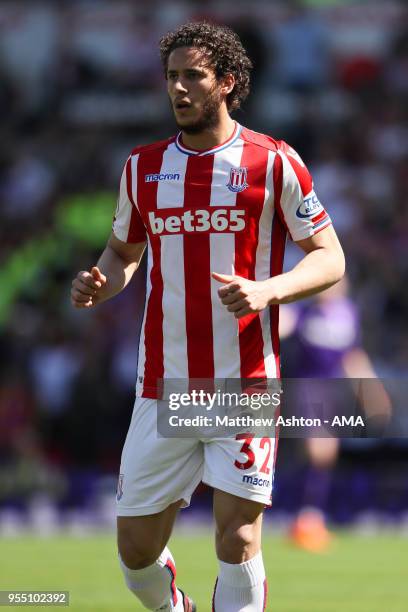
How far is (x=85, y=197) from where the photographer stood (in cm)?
1379

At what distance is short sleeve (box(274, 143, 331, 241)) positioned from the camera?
4930 millimetres

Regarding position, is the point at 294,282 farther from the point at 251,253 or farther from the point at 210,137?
the point at 210,137

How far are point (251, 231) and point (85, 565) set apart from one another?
4177 mm

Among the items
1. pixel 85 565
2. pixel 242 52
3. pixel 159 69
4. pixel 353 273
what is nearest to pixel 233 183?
pixel 242 52

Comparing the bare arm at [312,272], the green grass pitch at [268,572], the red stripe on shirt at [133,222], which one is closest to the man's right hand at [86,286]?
the red stripe on shirt at [133,222]

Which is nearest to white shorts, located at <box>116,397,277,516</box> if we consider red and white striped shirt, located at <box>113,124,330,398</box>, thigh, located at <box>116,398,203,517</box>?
thigh, located at <box>116,398,203,517</box>

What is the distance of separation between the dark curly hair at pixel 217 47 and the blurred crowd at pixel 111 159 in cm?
625

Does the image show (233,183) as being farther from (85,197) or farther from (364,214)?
(85,197)

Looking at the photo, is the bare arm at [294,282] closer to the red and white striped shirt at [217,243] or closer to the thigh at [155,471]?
the red and white striped shirt at [217,243]

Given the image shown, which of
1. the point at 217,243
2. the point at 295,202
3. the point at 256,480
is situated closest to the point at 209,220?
the point at 217,243

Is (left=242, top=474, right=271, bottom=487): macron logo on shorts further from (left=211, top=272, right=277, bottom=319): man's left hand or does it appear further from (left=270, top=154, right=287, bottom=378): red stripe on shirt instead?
(left=211, top=272, right=277, bottom=319): man's left hand

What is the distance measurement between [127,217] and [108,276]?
0.83 feet

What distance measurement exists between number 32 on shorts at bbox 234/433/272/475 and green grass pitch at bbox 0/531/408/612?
6.16 feet

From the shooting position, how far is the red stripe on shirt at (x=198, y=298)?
491 cm
